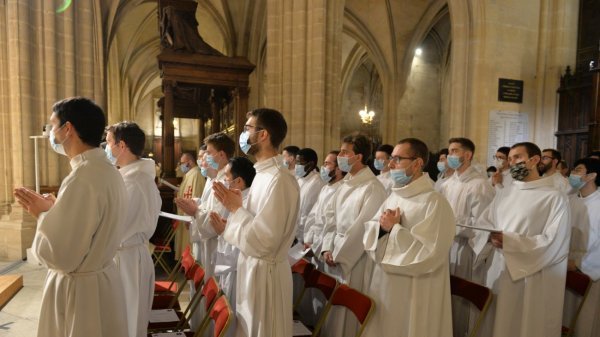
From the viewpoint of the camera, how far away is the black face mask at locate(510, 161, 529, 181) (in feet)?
11.2

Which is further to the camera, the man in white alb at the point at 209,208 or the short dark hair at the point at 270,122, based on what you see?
the man in white alb at the point at 209,208

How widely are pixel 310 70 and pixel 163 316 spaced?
6.19 meters

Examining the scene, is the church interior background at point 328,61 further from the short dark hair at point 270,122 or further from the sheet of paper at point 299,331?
the short dark hair at point 270,122

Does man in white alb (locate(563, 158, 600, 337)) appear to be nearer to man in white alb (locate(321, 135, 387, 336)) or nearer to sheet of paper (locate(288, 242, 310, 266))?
man in white alb (locate(321, 135, 387, 336))

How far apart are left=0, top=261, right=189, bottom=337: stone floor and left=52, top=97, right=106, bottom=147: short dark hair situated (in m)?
3.09

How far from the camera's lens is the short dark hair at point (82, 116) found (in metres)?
2.05

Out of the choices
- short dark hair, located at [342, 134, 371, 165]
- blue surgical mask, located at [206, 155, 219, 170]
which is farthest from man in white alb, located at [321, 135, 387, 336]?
blue surgical mask, located at [206, 155, 219, 170]

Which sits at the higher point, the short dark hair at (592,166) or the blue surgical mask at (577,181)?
the short dark hair at (592,166)

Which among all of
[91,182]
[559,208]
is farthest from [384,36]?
[91,182]

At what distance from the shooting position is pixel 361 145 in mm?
4008

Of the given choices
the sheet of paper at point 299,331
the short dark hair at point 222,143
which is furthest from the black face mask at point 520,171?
the short dark hair at point 222,143

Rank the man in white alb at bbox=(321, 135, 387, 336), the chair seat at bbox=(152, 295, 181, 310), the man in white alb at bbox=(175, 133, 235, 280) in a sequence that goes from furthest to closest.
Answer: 1. the chair seat at bbox=(152, 295, 181, 310)
2. the man in white alb at bbox=(321, 135, 387, 336)
3. the man in white alb at bbox=(175, 133, 235, 280)

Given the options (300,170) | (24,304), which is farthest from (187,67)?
(24,304)

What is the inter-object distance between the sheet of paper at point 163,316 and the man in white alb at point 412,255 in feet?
5.17
